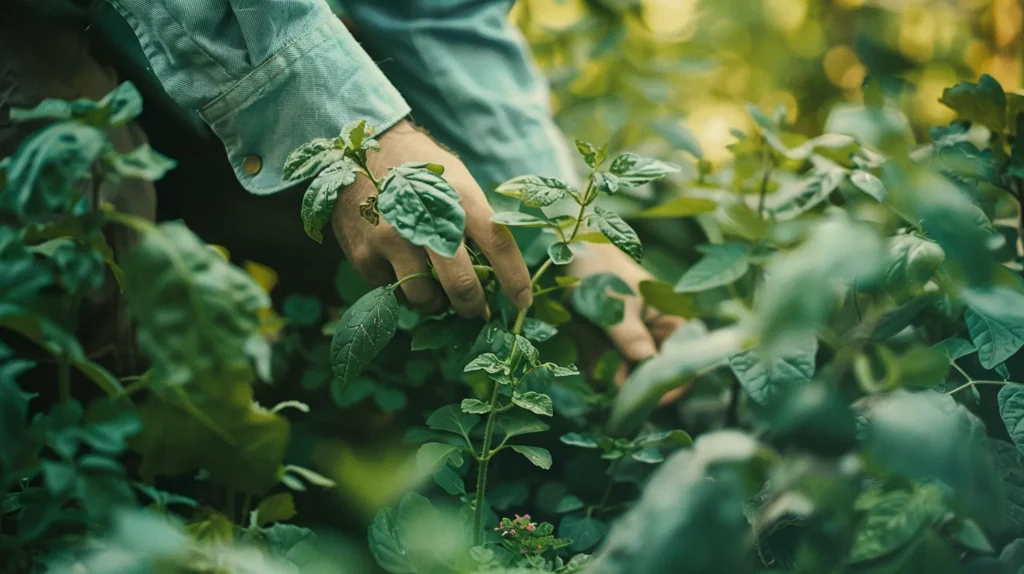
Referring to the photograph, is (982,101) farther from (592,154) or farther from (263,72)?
(263,72)

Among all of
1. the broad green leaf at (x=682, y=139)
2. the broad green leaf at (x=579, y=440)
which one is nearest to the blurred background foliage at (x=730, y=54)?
the broad green leaf at (x=682, y=139)

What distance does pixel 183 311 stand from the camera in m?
0.57

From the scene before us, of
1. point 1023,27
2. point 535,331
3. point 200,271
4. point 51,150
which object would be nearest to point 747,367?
point 535,331

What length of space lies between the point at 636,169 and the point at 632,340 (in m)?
0.42

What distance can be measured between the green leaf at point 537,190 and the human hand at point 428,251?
0.06 meters

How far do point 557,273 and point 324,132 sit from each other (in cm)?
40

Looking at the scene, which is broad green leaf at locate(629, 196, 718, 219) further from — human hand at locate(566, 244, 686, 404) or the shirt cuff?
the shirt cuff

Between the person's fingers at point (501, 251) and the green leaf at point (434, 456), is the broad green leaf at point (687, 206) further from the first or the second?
the green leaf at point (434, 456)

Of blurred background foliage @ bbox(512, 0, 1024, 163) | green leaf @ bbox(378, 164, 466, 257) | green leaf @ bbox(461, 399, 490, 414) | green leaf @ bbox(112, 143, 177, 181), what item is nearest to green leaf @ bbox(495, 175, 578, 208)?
green leaf @ bbox(378, 164, 466, 257)

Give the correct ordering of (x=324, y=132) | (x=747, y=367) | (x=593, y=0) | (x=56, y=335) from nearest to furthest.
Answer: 1. (x=56, y=335)
2. (x=747, y=367)
3. (x=324, y=132)
4. (x=593, y=0)

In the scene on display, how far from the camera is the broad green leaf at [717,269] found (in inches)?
42.1

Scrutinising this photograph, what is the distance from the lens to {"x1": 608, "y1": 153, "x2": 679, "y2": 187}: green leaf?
2.88 ft

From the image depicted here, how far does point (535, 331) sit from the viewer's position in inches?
37.1

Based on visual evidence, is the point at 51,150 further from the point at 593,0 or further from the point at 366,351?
the point at 593,0
